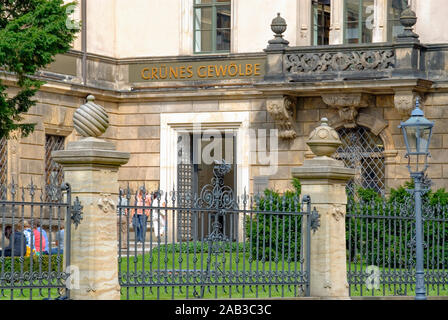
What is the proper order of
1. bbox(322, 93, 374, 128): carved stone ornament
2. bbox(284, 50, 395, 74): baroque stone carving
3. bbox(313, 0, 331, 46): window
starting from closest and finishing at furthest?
bbox(284, 50, 395, 74): baroque stone carving
bbox(322, 93, 374, 128): carved stone ornament
bbox(313, 0, 331, 46): window

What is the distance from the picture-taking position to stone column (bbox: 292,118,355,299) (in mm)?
17219

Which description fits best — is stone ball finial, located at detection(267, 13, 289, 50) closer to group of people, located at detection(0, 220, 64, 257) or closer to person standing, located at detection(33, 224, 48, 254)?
group of people, located at detection(0, 220, 64, 257)

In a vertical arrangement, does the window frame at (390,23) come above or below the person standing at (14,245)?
above

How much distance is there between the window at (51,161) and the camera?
2944 cm

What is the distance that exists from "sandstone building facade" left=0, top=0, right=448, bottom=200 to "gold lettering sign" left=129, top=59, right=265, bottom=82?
0.03 m

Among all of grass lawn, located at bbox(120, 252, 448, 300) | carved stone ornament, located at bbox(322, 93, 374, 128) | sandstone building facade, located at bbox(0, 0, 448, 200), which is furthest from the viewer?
carved stone ornament, located at bbox(322, 93, 374, 128)

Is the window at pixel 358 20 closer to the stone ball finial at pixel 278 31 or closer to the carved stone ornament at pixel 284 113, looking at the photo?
the stone ball finial at pixel 278 31

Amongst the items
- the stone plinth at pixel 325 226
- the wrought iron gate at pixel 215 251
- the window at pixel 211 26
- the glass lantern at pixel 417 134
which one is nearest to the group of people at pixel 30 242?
the wrought iron gate at pixel 215 251

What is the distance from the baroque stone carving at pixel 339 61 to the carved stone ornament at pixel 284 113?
2.56 feet

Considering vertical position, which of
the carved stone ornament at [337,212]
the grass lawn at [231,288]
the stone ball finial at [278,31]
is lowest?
the grass lawn at [231,288]

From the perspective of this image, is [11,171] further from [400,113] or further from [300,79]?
[400,113]

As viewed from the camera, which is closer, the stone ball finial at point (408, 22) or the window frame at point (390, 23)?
the stone ball finial at point (408, 22)

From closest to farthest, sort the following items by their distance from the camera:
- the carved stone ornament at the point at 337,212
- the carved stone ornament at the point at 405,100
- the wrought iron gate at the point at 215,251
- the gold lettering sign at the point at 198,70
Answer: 1. the wrought iron gate at the point at 215,251
2. the carved stone ornament at the point at 337,212
3. the carved stone ornament at the point at 405,100
4. the gold lettering sign at the point at 198,70

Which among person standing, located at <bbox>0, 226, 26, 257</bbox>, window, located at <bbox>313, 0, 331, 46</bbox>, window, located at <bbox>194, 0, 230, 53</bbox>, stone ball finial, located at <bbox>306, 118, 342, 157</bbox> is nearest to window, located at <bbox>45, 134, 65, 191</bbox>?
window, located at <bbox>194, 0, 230, 53</bbox>
